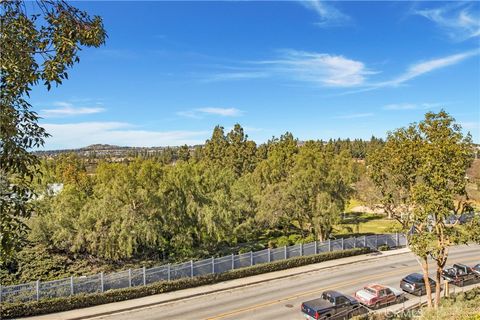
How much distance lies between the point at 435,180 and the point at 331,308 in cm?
875

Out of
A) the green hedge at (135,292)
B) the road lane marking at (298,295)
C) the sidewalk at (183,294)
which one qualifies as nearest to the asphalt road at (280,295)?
the road lane marking at (298,295)

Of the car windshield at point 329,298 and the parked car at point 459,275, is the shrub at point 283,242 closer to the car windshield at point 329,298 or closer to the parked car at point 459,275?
the parked car at point 459,275

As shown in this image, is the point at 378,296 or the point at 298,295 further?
the point at 298,295

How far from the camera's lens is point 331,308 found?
19953 millimetres

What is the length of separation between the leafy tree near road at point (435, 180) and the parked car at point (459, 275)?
8854 millimetres

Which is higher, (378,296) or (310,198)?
(310,198)

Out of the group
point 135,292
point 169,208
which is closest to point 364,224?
point 169,208

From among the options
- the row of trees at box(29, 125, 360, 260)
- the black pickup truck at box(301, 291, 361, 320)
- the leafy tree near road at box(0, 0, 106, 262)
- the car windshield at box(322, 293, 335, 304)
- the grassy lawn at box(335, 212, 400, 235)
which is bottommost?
the grassy lawn at box(335, 212, 400, 235)

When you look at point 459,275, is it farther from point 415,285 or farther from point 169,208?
point 169,208

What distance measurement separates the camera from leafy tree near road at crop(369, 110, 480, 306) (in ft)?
59.7

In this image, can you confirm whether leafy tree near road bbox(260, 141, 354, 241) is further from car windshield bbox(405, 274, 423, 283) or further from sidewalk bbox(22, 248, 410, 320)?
car windshield bbox(405, 274, 423, 283)

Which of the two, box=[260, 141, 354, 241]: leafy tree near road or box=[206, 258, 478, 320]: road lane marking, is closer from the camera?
box=[206, 258, 478, 320]: road lane marking

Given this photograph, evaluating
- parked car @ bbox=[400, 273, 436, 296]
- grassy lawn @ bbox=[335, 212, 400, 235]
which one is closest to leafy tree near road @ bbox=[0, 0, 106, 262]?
parked car @ bbox=[400, 273, 436, 296]

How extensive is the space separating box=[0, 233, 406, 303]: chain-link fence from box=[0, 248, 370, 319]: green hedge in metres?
0.46
